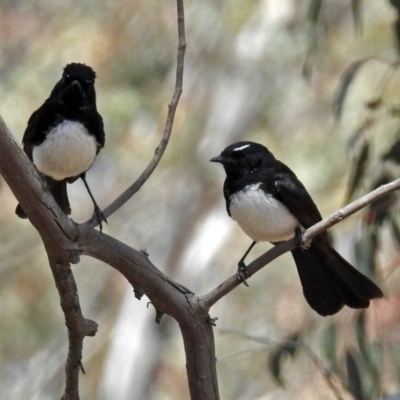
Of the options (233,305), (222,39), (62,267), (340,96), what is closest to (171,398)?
(233,305)

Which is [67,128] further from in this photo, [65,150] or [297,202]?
[297,202]

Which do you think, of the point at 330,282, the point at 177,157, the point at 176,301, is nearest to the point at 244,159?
the point at 330,282

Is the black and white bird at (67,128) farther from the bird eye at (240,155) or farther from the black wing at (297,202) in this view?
the black wing at (297,202)

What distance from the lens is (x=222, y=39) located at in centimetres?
724

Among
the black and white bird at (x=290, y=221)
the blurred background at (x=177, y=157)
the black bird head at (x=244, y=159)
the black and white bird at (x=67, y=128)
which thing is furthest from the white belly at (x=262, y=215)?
the blurred background at (x=177, y=157)

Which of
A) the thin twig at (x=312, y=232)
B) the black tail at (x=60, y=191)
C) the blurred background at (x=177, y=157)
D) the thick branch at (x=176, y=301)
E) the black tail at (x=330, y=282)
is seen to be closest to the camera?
the thin twig at (x=312, y=232)

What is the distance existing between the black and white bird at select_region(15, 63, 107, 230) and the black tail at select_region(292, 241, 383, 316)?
96 cm

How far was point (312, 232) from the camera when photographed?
2729 millimetres

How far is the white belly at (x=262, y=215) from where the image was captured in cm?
350

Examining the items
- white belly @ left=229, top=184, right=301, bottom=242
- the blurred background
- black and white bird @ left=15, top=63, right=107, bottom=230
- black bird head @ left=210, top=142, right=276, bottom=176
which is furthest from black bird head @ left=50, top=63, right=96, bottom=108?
the blurred background

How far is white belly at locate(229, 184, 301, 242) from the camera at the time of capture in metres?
3.50

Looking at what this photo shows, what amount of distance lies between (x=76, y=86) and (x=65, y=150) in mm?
256

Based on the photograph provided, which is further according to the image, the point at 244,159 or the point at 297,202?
the point at 244,159

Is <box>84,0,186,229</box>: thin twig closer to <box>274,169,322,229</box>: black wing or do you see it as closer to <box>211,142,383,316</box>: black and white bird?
<box>211,142,383,316</box>: black and white bird
